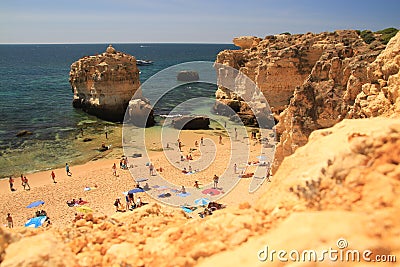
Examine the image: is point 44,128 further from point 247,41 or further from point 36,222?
point 247,41

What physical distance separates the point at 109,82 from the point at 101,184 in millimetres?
19932

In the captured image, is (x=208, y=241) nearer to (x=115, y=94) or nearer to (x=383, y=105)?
(x=383, y=105)

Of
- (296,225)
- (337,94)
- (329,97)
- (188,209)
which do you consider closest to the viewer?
(296,225)

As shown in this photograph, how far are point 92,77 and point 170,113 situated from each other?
11.6 meters

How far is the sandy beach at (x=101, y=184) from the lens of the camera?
17.9 metres

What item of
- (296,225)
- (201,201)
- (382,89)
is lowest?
(201,201)

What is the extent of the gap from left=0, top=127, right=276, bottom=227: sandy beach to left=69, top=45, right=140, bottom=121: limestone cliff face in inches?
455

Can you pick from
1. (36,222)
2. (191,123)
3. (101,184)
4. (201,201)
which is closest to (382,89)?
(201,201)

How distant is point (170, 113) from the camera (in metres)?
44.5

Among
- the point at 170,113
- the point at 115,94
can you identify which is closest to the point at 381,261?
the point at 115,94

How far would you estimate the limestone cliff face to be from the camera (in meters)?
38.1

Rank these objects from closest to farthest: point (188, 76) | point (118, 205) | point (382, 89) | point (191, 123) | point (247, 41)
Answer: point (382, 89) < point (118, 205) < point (191, 123) < point (247, 41) < point (188, 76)

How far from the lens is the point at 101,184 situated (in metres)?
21.6

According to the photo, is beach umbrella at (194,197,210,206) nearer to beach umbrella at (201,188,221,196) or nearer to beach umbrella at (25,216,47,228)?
beach umbrella at (201,188,221,196)
